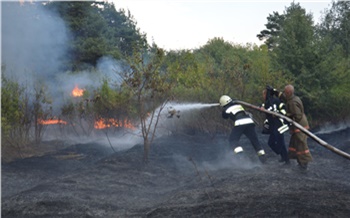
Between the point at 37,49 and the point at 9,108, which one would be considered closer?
the point at 9,108

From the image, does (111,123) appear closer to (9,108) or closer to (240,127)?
(9,108)

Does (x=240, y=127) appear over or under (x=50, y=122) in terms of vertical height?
under

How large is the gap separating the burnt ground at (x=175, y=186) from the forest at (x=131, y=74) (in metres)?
1.56

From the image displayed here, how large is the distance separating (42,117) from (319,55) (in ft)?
36.4

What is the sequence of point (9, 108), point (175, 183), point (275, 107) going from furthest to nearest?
point (9, 108) < point (275, 107) < point (175, 183)

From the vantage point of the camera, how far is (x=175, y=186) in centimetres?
948

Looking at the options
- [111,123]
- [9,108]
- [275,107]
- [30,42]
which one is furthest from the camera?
[30,42]

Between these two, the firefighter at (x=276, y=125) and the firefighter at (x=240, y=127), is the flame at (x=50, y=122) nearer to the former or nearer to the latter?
the firefighter at (x=240, y=127)

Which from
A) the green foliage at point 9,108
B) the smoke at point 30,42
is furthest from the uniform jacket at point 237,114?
the smoke at point 30,42

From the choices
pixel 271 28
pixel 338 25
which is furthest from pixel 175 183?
pixel 271 28

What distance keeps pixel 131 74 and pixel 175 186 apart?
3256 millimetres

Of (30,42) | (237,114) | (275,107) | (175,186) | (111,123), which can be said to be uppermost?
(30,42)

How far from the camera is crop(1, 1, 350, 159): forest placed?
1355cm

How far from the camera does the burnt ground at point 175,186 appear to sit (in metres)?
6.33
